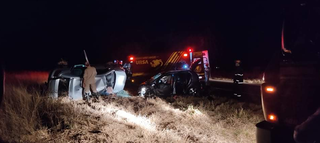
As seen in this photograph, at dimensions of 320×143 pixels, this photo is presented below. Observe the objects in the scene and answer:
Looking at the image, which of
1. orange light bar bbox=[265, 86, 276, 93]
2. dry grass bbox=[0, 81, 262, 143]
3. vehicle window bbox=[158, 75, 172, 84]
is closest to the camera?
orange light bar bbox=[265, 86, 276, 93]

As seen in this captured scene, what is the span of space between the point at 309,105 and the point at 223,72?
26469 millimetres

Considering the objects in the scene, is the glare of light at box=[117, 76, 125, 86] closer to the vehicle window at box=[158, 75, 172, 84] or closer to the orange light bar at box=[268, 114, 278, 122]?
the vehicle window at box=[158, 75, 172, 84]

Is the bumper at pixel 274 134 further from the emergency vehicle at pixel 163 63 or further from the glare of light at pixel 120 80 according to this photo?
the emergency vehicle at pixel 163 63

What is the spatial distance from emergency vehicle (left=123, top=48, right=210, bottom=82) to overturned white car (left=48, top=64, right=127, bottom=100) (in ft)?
21.3

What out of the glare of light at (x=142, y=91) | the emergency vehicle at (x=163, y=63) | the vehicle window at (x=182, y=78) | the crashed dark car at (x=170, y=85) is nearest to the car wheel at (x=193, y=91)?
the crashed dark car at (x=170, y=85)

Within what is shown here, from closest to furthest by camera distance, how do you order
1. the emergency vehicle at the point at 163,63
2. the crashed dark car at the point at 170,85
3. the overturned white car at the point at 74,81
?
the overturned white car at the point at 74,81 < the crashed dark car at the point at 170,85 < the emergency vehicle at the point at 163,63

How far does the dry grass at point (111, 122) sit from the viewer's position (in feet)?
16.9

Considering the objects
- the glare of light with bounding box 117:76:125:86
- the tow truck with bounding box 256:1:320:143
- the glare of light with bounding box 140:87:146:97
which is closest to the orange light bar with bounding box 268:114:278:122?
the tow truck with bounding box 256:1:320:143

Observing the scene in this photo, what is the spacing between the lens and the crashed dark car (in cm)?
1059

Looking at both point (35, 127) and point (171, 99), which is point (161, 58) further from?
point (35, 127)

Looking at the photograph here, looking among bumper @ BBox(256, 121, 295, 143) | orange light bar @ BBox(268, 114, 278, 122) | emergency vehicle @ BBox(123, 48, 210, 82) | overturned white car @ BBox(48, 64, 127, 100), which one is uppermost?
emergency vehicle @ BBox(123, 48, 210, 82)

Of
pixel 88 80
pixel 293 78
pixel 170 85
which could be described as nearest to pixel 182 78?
pixel 170 85

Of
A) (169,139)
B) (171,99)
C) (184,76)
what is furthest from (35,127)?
(184,76)

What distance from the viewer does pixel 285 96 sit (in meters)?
3.71
